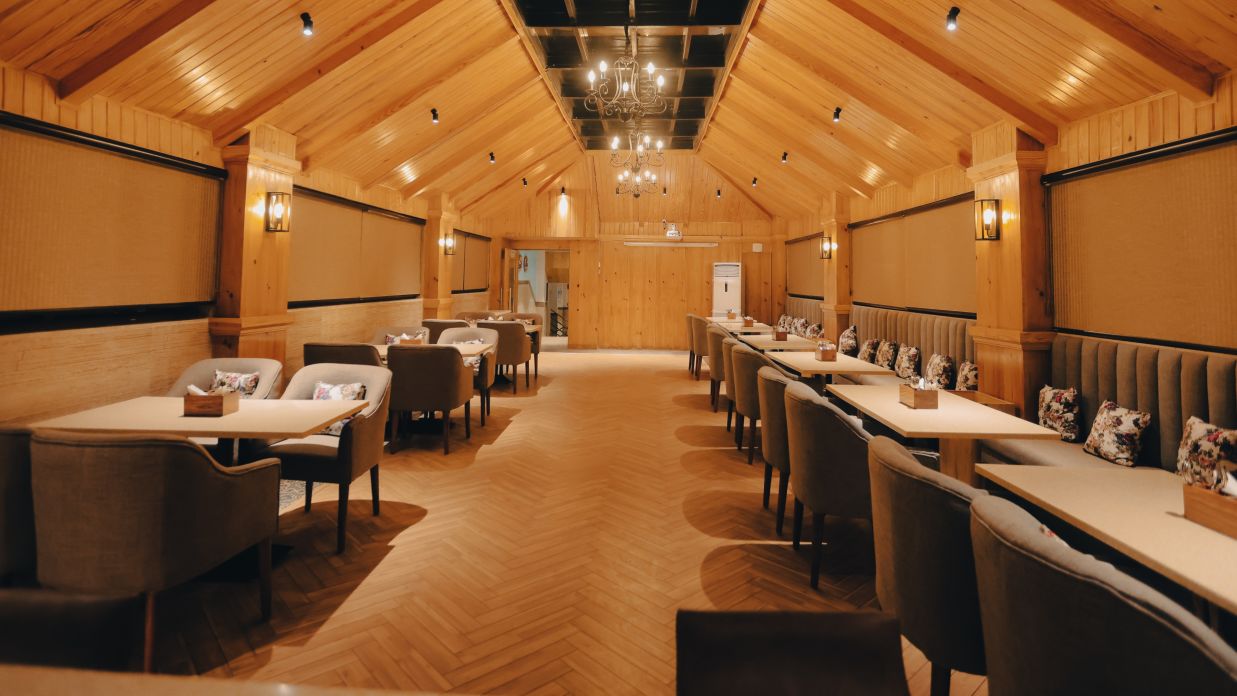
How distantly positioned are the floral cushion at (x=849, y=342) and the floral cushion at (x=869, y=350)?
0.47m

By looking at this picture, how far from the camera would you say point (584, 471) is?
14.0ft

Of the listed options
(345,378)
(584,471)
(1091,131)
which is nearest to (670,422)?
(584,471)

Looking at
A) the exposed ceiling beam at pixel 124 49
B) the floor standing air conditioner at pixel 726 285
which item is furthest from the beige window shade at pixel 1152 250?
the floor standing air conditioner at pixel 726 285

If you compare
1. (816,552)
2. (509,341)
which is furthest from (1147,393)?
(509,341)

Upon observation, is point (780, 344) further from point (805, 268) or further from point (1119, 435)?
point (805, 268)

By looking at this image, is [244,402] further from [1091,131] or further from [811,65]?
[1091,131]

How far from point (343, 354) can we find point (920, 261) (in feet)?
20.6

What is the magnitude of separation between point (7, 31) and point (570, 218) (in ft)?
30.8

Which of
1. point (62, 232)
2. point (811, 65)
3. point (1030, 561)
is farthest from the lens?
point (811, 65)

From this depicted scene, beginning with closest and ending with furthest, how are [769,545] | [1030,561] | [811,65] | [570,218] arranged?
[1030,561], [769,545], [811,65], [570,218]

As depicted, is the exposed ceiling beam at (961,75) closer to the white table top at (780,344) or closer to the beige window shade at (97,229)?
the white table top at (780,344)

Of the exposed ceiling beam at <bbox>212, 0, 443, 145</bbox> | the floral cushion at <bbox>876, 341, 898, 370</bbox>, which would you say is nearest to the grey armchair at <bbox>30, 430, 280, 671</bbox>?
the exposed ceiling beam at <bbox>212, 0, 443, 145</bbox>

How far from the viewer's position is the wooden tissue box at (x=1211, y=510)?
151 cm

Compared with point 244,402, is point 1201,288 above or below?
above
